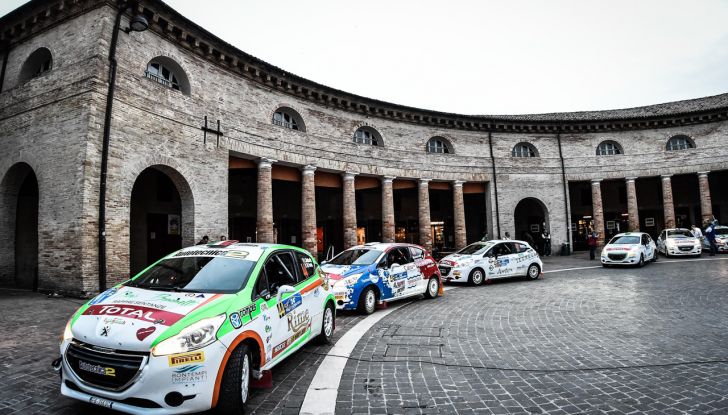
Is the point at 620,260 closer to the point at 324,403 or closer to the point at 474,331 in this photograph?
the point at 474,331

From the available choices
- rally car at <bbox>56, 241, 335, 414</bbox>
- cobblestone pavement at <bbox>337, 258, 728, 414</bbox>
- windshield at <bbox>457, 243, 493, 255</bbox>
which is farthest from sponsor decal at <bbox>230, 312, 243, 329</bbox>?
windshield at <bbox>457, 243, 493, 255</bbox>

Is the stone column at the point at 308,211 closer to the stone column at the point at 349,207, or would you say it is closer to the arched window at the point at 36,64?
the stone column at the point at 349,207

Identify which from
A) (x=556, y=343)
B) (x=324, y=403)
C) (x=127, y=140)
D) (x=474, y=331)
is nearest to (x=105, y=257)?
(x=127, y=140)

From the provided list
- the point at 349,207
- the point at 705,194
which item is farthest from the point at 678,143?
the point at 349,207

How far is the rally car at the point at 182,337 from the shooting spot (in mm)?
2900

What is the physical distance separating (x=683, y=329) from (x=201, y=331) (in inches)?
294

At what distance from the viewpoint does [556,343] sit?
546 centimetres

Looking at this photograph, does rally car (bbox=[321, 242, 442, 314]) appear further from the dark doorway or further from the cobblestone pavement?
the dark doorway

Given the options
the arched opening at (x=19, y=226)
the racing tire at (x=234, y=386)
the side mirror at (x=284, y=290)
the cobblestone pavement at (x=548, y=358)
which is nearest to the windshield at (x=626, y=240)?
the cobblestone pavement at (x=548, y=358)

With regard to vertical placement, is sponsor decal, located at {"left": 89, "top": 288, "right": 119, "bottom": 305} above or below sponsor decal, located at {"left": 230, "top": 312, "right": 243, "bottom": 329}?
above

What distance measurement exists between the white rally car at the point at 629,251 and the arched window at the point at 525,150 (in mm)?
9782

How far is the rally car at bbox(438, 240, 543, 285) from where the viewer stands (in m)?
12.4

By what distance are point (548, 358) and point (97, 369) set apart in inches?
202

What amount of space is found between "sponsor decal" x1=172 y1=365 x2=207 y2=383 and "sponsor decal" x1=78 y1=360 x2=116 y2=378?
1.74 ft
